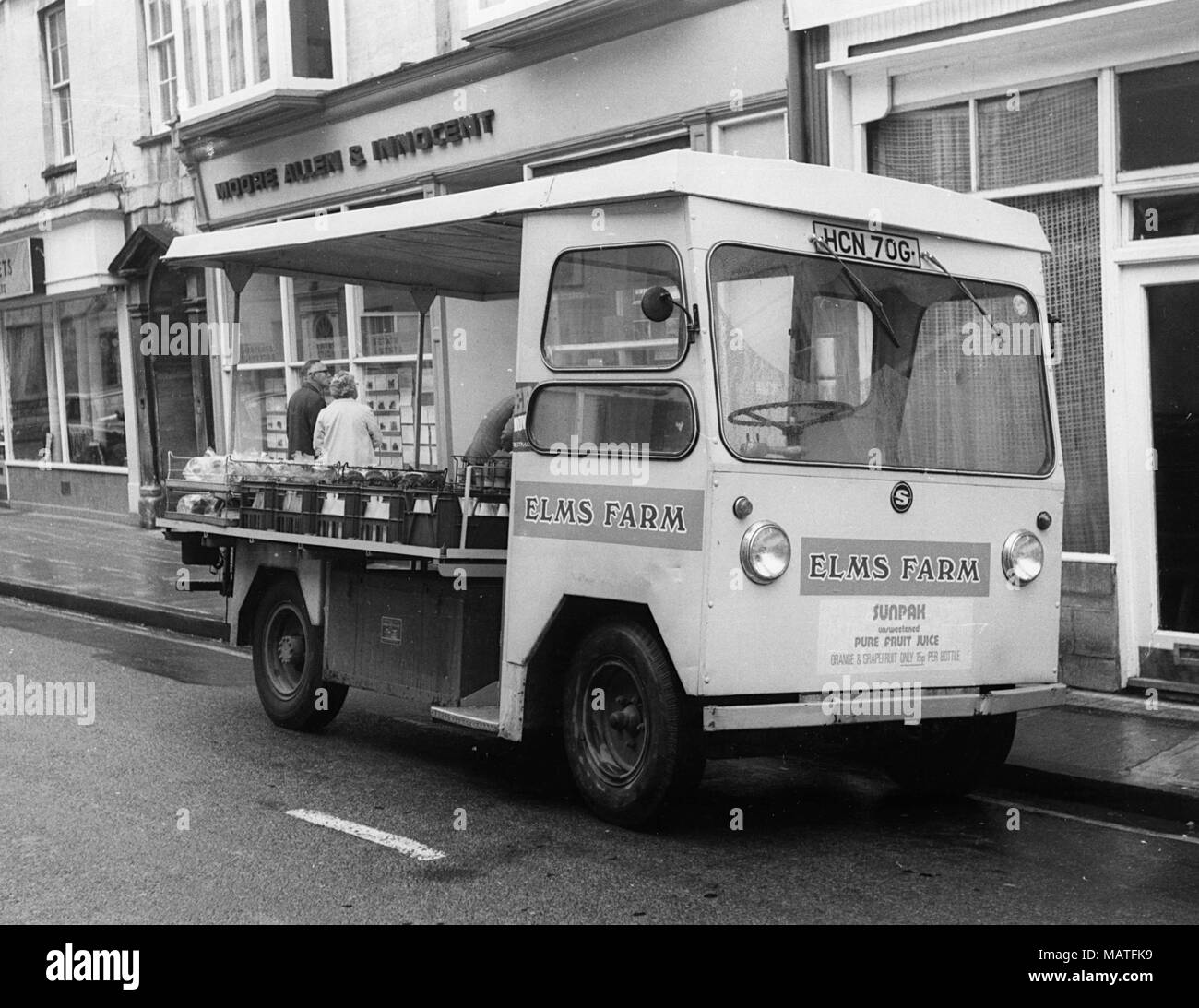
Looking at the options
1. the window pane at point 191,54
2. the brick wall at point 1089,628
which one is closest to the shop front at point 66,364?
the window pane at point 191,54

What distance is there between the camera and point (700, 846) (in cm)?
616

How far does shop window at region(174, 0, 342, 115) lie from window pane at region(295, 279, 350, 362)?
256 centimetres

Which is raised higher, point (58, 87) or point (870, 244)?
point (58, 87)

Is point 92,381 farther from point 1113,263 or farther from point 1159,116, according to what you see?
point 1159,116

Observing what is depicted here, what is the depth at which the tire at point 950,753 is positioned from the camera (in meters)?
6.99

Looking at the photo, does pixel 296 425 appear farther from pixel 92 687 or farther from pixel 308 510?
pixel 308 510

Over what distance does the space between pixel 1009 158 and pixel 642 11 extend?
3.64 meters

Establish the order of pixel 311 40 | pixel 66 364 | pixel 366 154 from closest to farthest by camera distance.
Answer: pixel 366 154
pixel 311 40
pixel 66 364

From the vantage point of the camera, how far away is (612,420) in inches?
252

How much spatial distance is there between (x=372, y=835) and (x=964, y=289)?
A: 3.42m

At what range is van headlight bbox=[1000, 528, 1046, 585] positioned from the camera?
6688 millimetres
